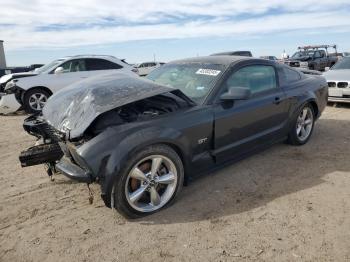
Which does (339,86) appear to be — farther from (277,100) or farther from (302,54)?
(302,54)

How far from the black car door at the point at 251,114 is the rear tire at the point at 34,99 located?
22.6ft

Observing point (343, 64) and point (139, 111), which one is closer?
point (139, 111)

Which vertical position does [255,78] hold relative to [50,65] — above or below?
below

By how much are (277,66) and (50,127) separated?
11.0 feet

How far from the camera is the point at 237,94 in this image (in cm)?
388

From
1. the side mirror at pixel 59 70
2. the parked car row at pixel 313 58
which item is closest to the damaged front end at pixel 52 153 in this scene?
the side mirror at pixel 59 70

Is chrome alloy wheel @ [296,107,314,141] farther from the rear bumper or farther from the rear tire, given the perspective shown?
the rear bumper

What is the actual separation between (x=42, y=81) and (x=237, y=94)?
289 inches

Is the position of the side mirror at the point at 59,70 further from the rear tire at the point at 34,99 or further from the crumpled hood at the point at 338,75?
the crumpled hood at the point at 338,75

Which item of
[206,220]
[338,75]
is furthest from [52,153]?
[338,75]

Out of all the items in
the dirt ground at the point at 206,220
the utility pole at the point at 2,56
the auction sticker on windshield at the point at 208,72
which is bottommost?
the dirt ground at the point at 206,220

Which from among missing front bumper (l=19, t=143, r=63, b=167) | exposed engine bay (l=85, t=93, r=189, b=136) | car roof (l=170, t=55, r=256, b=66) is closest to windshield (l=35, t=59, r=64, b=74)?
car roof (l=170, t=55, r=256, b=66)

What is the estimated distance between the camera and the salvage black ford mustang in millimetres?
3271

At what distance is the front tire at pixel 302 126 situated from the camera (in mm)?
5387
